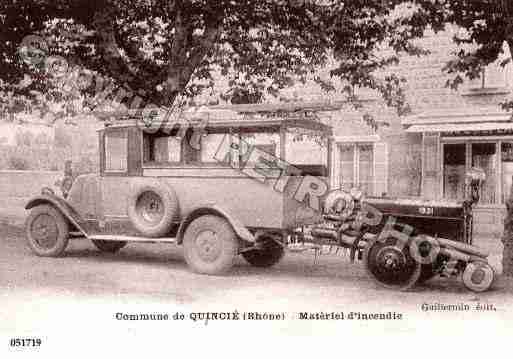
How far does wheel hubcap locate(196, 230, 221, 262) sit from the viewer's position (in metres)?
7.96

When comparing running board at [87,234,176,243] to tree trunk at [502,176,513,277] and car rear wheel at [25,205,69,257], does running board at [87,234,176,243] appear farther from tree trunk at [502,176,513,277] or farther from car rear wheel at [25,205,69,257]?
tree trunk at [502,176,513,277]

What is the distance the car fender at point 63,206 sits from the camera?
899 cm

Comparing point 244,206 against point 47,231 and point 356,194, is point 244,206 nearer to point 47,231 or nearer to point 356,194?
point 356,194

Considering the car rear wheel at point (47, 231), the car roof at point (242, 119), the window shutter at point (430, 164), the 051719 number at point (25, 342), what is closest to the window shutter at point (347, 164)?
the window shutter at point (430, 164)

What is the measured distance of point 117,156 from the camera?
891 centimetres

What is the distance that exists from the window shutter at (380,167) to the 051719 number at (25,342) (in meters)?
11.0

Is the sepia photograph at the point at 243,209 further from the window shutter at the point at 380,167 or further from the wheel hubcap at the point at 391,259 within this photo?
the window shutter at the point at 380,167

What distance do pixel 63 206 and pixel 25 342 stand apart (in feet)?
11.0

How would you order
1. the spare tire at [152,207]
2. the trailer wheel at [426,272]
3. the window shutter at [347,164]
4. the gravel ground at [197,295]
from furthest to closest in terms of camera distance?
the window shutter at [347,164] < the spare tire at [152,207] < the trailer wheel at [426,272] < the gravel ground at [197,295]

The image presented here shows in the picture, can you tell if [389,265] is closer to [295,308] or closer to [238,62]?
[295,308]

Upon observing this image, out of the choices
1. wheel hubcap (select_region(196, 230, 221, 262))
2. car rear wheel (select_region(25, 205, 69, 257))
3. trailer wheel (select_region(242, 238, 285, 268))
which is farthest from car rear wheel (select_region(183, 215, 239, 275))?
car rear wheel (select_region(25, 205, 69, 257))

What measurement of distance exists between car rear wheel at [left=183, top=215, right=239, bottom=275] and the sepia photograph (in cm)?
2

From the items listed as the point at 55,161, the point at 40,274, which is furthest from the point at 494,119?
the point at 55,161

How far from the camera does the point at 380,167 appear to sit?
15789 millimetres
